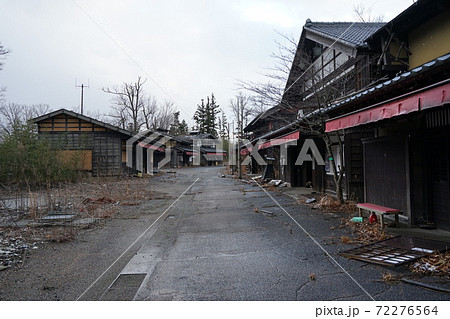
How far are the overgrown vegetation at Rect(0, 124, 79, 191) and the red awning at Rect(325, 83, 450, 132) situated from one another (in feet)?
40.9

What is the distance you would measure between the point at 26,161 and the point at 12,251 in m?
10.4

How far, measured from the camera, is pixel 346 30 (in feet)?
37.0

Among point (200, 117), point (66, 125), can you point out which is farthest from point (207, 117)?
point (66, 125)

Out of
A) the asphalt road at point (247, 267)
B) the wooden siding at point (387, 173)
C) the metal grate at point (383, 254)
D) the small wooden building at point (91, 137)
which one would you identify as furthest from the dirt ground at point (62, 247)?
the small wooden building at point (91, 137)

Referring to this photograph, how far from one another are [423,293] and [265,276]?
1.72m

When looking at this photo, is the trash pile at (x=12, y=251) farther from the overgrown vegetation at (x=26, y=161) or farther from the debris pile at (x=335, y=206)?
the overgrown vegetation at (x=26, y=161)

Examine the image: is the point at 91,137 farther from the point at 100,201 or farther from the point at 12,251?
the point at 12,251

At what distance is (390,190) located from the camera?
23.1 ft

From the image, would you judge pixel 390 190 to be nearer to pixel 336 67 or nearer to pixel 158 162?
pixel 336 67

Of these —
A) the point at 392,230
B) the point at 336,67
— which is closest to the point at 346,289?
the point at 392,230

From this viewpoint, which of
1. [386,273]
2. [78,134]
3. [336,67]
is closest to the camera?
[386,273]

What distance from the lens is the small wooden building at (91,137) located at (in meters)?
22.7
